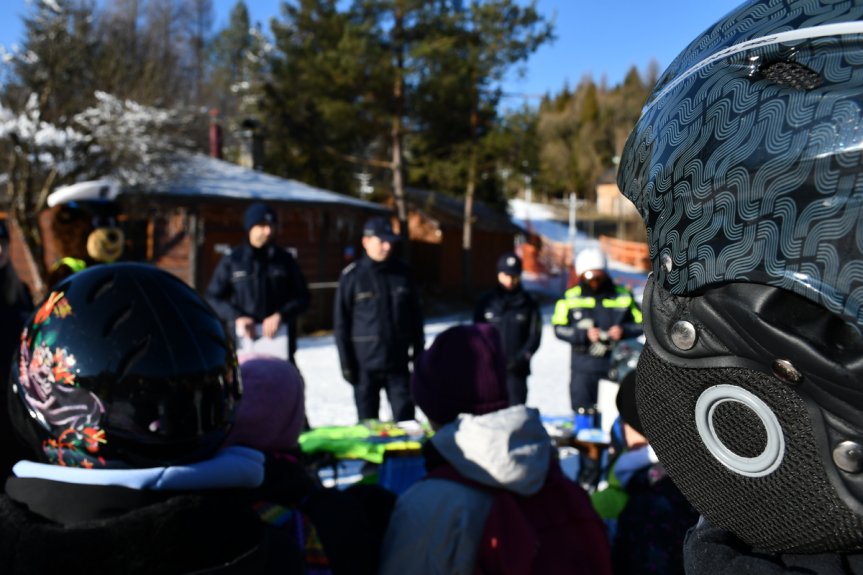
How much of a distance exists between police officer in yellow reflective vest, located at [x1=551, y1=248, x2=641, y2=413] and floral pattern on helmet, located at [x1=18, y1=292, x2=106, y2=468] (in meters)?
4.20

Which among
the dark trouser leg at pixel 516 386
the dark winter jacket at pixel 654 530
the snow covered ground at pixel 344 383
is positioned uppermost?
the dark winter jacket at pixel 654 530

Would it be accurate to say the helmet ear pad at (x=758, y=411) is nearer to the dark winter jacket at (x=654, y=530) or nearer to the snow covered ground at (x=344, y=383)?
the dark winter jacket at (x=654, y=530)

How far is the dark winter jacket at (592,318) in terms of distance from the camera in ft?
16.8

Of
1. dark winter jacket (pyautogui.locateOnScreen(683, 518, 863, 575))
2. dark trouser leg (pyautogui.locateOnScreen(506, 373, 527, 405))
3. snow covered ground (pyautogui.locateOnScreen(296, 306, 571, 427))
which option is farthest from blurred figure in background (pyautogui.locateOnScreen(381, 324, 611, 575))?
snow covered ground (pyautogui.locateOnScreen(296, 306, 571, 427))

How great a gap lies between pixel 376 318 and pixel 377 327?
0.07 metres

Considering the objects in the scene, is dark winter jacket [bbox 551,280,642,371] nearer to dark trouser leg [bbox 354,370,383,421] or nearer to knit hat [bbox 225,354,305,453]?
dark trouser leg [bbox 354,370,383,421]

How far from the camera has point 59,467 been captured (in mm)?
1189

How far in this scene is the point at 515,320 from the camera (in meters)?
5.74

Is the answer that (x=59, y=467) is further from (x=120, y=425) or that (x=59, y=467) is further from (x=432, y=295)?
(x=432, y=295)

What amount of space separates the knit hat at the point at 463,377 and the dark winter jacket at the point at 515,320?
346cm

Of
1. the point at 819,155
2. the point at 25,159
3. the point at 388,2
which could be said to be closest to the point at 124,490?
the point at 819,155

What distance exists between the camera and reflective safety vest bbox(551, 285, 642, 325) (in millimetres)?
5191

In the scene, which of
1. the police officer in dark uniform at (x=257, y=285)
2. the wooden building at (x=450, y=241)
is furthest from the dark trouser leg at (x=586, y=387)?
the wooden building at (x=450, y=241)

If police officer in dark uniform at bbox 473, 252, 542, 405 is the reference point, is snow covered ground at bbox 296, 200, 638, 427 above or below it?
below
